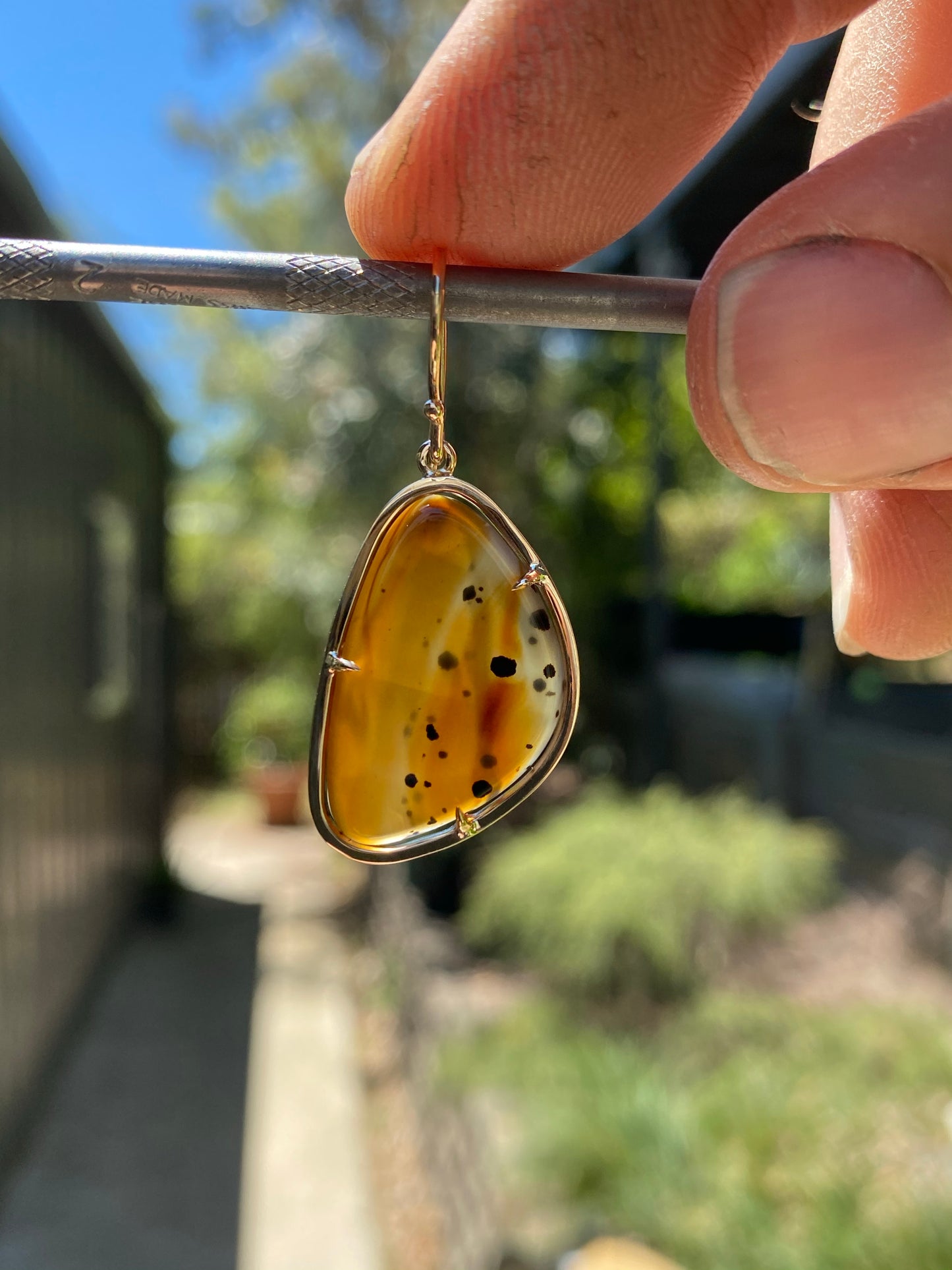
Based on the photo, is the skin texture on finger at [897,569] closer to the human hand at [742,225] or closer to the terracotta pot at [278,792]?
the human hand at [742,225]

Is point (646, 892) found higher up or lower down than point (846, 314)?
lower down

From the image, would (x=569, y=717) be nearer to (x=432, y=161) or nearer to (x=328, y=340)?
(x=432, y=161)

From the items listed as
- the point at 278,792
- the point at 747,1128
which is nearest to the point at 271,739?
the point at 278,792

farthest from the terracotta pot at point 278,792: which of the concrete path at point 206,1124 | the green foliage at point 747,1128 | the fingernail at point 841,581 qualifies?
the fingernail at point 841,581

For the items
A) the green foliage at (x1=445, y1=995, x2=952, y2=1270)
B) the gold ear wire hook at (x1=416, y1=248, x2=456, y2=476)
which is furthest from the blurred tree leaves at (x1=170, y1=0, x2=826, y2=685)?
the gold ear wire hook at (x1=416, y1=248, x2=456, y2=476)

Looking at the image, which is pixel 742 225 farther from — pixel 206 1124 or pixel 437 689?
pixel 206 1124

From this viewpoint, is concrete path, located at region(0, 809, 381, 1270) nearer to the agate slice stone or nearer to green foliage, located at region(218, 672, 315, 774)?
the agate slice stone
